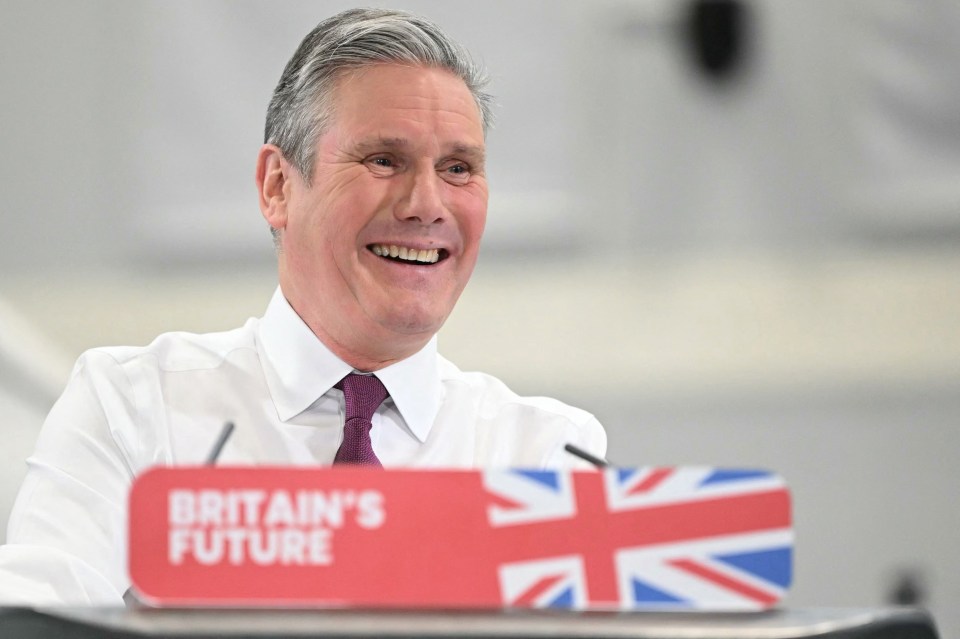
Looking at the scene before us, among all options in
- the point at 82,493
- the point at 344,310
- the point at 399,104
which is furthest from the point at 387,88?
the point at 82,493

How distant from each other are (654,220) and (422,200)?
2338 mm

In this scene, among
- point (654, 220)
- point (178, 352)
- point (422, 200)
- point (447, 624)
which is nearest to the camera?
point (447, 624)

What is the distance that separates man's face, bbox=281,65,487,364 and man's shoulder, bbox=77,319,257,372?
0.15 meters

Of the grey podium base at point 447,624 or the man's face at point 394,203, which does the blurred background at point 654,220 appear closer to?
the man's face at point 394,203

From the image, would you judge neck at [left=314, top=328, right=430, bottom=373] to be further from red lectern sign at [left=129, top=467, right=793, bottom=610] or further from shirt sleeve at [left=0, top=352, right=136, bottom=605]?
red lectern sign at [left=129, top=467, right=793, bottom=610]

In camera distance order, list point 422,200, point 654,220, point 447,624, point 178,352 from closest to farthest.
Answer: point 447,624
point 422,200
point 178,352
point 654,220

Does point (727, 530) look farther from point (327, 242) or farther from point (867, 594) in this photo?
point (867, 594)

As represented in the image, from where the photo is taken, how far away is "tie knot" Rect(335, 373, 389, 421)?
5.09 feet

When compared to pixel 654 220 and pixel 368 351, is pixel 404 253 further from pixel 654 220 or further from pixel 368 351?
pixel 654 220

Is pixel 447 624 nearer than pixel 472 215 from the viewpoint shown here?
Yes

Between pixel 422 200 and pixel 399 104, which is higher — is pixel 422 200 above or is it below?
below

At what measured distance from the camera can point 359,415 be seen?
154 cm

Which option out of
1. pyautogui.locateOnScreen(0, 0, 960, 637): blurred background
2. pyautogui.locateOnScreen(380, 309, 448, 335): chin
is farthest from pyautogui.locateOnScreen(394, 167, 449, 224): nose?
pyautogui.locateOnScreen(0, 0, 960, 637): blurred background

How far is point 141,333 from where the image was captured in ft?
12.6
